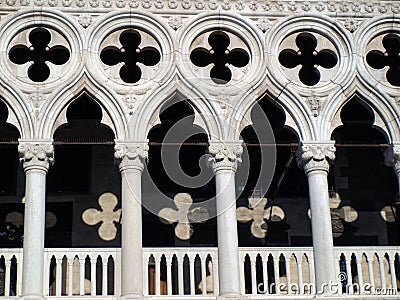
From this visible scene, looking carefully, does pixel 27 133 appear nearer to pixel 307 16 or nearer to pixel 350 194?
pixel 307 16

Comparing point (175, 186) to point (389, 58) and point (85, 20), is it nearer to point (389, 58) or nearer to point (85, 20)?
point (85, 20)

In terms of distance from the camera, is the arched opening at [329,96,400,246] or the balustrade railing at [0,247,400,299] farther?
the arched opening at [329,96,400,246]

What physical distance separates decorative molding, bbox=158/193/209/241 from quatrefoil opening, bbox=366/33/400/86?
4.09 m

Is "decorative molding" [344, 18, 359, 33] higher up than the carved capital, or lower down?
higher up

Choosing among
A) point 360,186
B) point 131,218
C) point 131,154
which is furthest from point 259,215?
point 131,218

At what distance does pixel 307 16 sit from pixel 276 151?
322 cm

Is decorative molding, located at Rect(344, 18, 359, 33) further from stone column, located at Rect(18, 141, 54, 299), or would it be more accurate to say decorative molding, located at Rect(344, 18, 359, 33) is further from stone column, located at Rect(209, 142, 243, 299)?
stone column, located at Rect(18, 141, 54, 299)

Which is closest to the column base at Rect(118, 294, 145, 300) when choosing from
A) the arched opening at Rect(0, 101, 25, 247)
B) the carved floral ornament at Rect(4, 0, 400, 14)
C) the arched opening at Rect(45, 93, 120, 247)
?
the arched opening at Rect(45, 93, 120, 247)

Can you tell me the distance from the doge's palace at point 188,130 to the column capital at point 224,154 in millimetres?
22

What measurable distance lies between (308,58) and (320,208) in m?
2.85

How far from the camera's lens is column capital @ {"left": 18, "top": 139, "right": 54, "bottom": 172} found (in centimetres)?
1500

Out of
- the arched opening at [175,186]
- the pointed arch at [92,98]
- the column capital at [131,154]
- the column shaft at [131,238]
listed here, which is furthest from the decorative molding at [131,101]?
the arched opening at [175,186]

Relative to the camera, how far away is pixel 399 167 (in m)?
15.8

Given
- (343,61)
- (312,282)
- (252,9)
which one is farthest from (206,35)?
(312,282)
